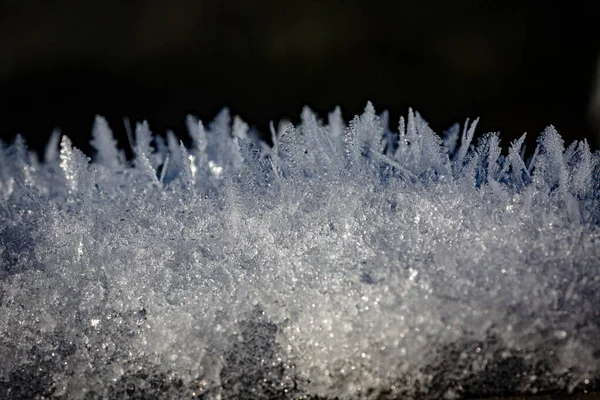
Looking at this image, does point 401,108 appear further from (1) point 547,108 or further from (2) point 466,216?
(2) point 466,216

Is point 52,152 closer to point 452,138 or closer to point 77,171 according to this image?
point 77,171

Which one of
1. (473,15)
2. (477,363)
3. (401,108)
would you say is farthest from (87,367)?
(473,15)

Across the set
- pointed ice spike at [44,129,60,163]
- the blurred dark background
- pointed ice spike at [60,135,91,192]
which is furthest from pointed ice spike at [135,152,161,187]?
the blurred dark background

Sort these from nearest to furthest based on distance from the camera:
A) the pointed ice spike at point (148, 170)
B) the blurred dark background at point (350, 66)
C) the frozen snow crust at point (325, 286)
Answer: the frozen snow crust at point (325, 286), the pointed ice spike at point (148, 170), the blurred dark background at point (350, 66)

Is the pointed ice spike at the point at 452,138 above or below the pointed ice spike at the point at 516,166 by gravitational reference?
above

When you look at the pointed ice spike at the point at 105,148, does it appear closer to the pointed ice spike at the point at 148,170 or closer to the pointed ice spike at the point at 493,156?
the pointed ice spike at the point at 148,170

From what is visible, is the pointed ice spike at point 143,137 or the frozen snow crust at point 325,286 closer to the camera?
the frozen snow crust at point 325,286

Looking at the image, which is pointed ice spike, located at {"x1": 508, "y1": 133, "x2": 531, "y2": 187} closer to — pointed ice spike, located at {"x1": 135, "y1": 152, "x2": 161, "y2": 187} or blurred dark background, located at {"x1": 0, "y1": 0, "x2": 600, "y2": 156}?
pointed ice spike, located at {"x1": 135, "y1": 152, "x2": 161, "y2": 187}

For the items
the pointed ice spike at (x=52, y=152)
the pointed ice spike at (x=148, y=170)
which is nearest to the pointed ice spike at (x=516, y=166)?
the pointed ice spike at (x=148, y=170)
